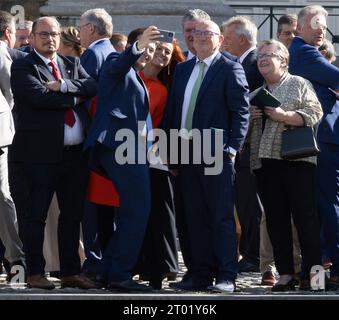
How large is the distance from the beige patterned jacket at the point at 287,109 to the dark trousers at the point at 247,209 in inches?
57.5

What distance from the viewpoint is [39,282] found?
10.7m

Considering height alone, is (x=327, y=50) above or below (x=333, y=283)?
above

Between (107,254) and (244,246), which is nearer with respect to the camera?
(107,254)

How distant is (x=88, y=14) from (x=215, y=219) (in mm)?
2178

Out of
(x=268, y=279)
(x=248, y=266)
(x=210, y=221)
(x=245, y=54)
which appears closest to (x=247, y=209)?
(x=248, y=266)

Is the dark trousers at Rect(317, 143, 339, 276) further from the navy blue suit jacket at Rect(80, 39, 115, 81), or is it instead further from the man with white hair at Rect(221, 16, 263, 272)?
the navy blue suit jacket at Rect(80, 39, 115, 81)

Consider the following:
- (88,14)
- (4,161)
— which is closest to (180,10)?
(88,14)

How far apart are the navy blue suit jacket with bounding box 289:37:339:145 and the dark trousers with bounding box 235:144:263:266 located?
117cm

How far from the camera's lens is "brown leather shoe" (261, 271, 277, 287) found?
11266mm

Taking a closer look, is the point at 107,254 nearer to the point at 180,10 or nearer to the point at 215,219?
the point at 215,219

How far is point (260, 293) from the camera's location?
1062 cm

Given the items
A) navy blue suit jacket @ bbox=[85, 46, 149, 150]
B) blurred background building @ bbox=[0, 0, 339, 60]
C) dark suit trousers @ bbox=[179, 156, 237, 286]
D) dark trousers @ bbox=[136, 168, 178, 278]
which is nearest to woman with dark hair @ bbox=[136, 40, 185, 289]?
dark trousers @ bbox=[136, 168, 178, 278]

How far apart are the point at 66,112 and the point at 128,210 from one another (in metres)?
0.87

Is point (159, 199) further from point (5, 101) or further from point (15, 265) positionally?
point (5, 101)
